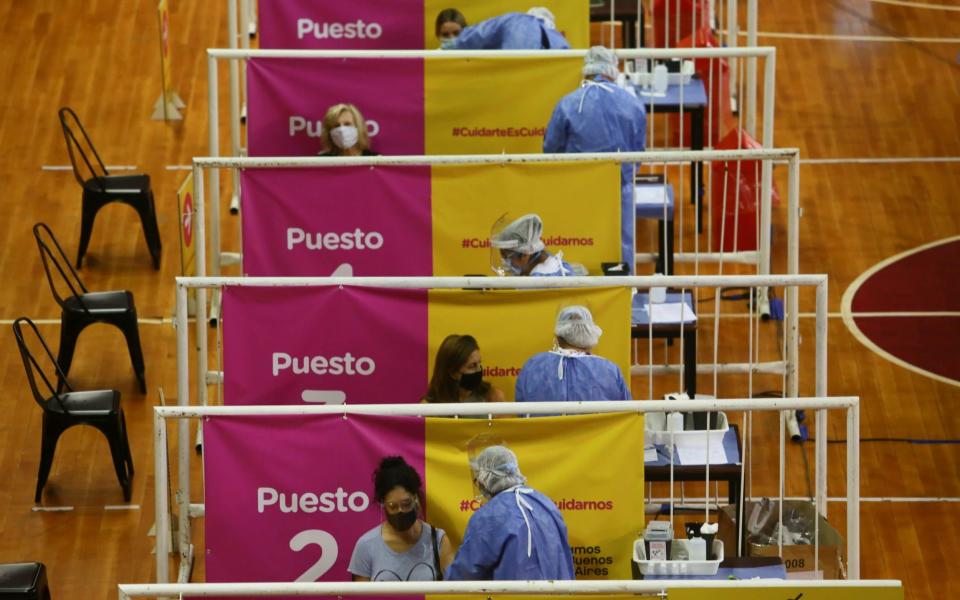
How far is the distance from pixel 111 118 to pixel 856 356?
6.35 meters

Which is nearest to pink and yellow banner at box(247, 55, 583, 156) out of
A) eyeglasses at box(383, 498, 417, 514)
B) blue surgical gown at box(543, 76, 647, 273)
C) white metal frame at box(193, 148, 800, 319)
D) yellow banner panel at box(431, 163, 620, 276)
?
blue surgical gown at box(543, 76, 647, 273)

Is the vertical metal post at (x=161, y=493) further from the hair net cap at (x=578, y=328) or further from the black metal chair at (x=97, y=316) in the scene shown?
the black metal chair at (x=97, y=316)

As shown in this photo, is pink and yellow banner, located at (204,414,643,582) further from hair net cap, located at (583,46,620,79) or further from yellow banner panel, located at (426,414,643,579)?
hair net cap, located at (583,46,620,79)

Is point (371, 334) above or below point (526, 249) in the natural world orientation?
below

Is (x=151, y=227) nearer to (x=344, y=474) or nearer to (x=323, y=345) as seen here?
(x=323, y=345)

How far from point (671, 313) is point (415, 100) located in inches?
91.3

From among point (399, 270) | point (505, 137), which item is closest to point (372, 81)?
point (505, 137)

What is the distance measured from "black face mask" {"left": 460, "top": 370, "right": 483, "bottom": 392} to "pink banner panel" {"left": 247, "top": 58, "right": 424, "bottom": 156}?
3.10 meters

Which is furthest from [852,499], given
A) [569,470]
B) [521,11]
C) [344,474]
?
[521,11]

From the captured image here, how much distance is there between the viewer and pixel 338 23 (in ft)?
41.9

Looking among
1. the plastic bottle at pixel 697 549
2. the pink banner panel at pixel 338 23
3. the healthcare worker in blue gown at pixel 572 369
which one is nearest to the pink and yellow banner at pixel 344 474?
the plastic bottle at pixel 697 549

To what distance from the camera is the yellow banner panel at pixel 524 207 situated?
1001 cm

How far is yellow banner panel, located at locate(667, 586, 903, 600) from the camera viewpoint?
249 inches

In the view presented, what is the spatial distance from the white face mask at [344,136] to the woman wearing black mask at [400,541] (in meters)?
3.98
